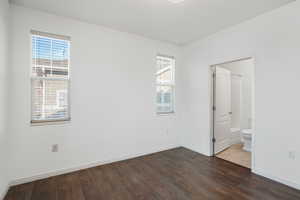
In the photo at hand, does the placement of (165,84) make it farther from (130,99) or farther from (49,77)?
(49,77)

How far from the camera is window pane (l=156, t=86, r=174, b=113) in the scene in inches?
149

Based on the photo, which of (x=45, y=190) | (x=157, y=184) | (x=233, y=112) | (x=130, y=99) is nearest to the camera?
(x=45, y=190)

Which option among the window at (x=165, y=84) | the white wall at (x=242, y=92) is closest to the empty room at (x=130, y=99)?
the window at (x=165, y=84)

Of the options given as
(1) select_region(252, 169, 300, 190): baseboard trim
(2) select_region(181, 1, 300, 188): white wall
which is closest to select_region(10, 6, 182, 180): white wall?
(2) select_region(181, 1, 300, 188): white wall

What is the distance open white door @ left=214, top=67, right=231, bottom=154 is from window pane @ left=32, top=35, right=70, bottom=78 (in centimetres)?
321

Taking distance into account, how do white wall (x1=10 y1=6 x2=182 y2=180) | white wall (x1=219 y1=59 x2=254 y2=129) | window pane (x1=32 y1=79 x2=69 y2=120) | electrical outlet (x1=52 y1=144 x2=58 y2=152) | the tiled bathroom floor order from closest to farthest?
white wall (x1=10 y1=6 x2=182 y2=180) < window pane (x1=32 y1=79 x2=69 y2=120) < electrical outlet (x1=52 y1=144 x2=58 y2=152) < the tiled bathroom floor < white wall (x1=219 y1=59 x2=254 y2=129)

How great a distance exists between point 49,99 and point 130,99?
1.48 m

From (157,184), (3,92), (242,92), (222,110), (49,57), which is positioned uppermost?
(49,57)

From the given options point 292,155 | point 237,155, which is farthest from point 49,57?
point 237,155

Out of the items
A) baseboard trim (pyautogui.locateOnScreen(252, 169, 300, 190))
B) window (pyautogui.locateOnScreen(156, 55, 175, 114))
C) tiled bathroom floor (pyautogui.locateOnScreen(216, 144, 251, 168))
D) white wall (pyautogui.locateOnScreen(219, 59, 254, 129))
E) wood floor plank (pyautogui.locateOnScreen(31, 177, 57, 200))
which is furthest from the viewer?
white wall (pyautogui.locateOnScreen(219, 59, 254, 129))

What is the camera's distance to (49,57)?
8.20ft

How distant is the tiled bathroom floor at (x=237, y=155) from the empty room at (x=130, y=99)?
0.07 feet

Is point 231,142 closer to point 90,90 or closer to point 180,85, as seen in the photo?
point 180,85

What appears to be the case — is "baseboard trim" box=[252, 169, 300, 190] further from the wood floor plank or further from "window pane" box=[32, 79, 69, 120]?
"window pane" box=[32, 79, 69, 120]
